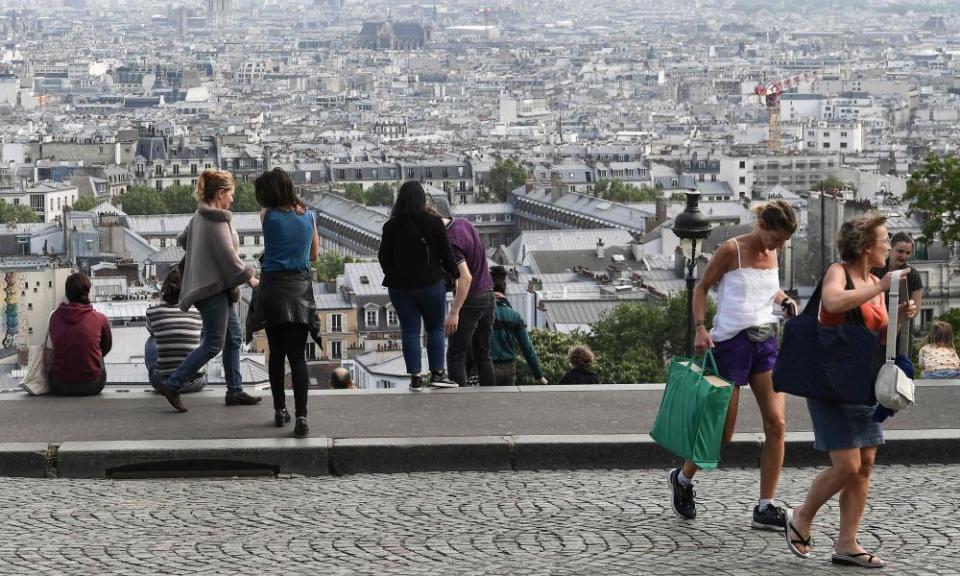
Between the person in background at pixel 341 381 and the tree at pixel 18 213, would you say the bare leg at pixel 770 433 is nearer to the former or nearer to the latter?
the person in background at pixel 341 381

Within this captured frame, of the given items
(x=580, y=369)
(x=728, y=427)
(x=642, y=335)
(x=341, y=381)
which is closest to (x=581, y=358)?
(x=580, y=369)

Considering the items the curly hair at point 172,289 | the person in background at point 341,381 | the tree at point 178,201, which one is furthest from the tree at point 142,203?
the curly hair at point 172,289

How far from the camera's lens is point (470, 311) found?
36.3 feet

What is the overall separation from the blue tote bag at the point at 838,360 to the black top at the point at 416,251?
309cm

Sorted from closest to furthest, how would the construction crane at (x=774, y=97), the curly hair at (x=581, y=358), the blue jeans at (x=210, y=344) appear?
1. the blue jeans at (x=210, y=344)
2. the curly hair at (x=581, y=358)
3. the construction crane at (x=774, y=97)

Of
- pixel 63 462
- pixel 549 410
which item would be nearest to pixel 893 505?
pixel 549 410

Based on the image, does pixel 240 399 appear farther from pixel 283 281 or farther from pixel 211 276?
pixel 283 281

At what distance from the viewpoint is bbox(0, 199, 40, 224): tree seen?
73312 millimetres

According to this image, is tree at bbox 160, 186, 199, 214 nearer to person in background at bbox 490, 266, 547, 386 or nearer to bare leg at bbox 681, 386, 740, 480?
person in background at bbox 490, 266, 547, 386

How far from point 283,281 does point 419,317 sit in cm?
Result: 124

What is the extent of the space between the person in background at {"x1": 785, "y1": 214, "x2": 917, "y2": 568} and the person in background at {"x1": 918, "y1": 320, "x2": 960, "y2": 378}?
3874 millimetres

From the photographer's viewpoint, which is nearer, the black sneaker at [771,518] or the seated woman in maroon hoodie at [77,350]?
the black sneaker at [771,518]

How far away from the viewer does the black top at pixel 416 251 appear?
10383 millimetres

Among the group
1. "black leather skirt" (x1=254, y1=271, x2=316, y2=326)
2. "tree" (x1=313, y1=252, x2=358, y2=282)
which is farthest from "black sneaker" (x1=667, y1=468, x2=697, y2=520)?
"tree" (x1=313, y1=252, x2=358, y2=282)
